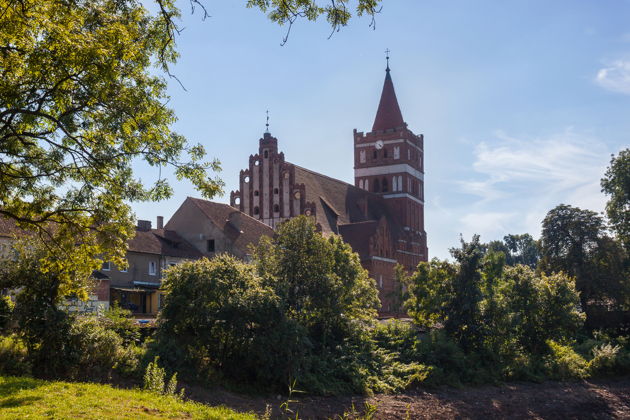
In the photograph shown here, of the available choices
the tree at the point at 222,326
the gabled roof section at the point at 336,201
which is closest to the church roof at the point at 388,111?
the gabled roof section at the point at 336,201

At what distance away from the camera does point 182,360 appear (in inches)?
741

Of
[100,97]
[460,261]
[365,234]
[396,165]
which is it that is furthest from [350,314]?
[396,165]

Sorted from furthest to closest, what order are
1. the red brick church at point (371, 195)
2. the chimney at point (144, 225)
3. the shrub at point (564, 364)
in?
the red brick church at point (371, 195), the chimney at point (144, 225), the shrub at point (564, 364)

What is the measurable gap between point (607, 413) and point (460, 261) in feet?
29.5

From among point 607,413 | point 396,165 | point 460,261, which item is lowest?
point 607,413

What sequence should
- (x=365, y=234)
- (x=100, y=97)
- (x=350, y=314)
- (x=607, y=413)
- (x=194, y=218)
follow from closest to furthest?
(x=100, y=97), (x=607, y=413), (x=350, y=314), (x=194, y=218), (x=365, y=234)

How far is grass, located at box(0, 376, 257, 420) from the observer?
11.6 metres

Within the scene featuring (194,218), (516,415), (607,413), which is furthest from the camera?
(194,218)

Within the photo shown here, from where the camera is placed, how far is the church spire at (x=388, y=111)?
269ft

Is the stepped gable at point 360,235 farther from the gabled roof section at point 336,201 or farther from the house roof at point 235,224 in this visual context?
the house roof at point 235,224

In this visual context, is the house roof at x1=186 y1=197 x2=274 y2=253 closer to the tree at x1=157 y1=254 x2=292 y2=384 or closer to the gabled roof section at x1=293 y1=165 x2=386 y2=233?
the gabled roof section at x1=293 y1=165 x2=386 y2=233

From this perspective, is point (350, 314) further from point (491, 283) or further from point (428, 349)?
point (491, 283)

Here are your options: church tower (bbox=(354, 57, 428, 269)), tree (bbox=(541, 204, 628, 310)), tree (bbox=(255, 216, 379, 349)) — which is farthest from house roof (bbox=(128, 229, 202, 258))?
church tower (bbox=(354, 57, 428, 269))

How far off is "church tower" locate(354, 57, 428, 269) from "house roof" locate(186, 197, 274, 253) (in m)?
28.0
